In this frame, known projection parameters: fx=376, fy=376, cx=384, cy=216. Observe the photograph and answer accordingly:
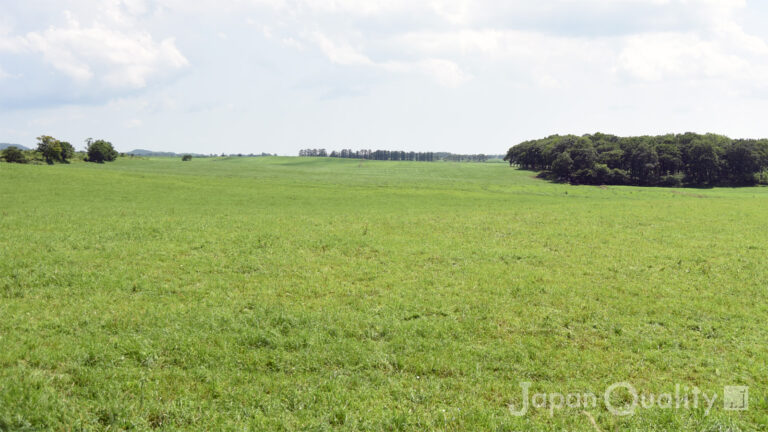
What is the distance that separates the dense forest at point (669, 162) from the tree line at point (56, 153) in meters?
145

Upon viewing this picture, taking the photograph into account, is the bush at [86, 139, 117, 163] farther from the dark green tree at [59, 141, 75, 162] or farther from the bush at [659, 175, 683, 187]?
the bush at [659, 175, 683, 187]

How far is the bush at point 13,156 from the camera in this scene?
308 ft

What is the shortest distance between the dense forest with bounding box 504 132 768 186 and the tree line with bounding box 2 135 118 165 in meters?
145

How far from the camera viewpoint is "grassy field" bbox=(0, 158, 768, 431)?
23.8 ft

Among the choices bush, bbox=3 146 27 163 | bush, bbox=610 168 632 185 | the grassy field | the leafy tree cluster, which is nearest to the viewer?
the grassy field

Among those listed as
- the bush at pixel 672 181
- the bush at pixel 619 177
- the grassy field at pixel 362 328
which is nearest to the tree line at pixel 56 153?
the grassy field at pixel 362 328

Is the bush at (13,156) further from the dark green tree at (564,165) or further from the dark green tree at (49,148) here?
the dark green tree at (564,165)

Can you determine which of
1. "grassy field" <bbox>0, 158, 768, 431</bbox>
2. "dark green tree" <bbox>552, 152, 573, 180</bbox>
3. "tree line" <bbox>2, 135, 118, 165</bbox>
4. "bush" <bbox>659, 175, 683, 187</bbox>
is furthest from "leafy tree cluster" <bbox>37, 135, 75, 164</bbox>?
"bush" <bbox>659, 175, 683, 187</bbox>

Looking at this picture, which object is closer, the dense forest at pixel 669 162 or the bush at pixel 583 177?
the dense forest at pixel 669 162

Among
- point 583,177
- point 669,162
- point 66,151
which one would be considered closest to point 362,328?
point 583,177

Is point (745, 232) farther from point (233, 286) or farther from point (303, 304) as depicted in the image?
point (233, 286)

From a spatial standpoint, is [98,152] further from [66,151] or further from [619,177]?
[619,177]

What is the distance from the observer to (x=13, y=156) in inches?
3708

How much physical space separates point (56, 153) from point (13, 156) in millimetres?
10441
